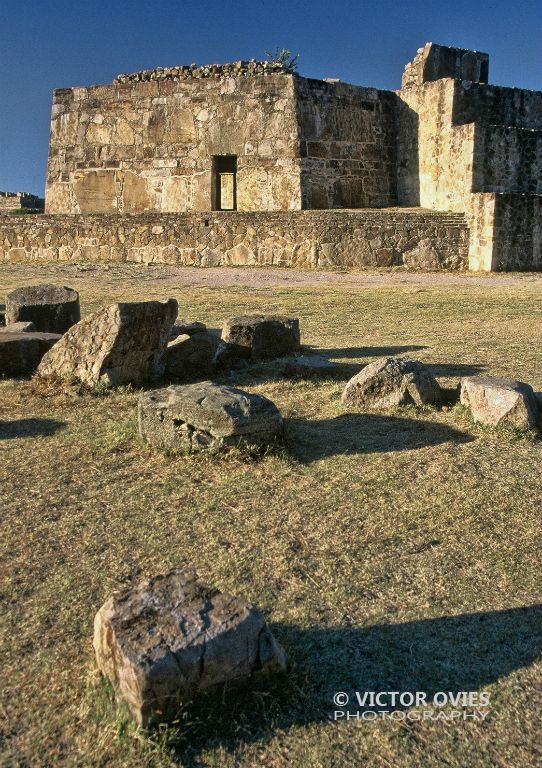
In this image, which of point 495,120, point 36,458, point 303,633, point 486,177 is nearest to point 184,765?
point 303,633

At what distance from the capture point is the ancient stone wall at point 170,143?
58.8 feet

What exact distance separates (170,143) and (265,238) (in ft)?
14.3

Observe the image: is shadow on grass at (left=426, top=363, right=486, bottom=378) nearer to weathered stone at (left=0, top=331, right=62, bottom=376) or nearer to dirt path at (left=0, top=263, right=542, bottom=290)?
weathered stone at (left=0, top=331, right=62, bottom=376)

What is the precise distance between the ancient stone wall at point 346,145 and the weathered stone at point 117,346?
12.4m

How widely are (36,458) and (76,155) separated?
16.3m

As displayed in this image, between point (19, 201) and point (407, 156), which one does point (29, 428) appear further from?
point (19, 201)

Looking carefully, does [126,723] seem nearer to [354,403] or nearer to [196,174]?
[354,403]

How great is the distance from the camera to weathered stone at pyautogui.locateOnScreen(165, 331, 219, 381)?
6504mm

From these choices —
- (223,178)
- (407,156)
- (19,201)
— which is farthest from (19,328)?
(19,201)

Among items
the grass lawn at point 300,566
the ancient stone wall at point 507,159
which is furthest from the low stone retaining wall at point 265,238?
the grass lawn at point 300,566

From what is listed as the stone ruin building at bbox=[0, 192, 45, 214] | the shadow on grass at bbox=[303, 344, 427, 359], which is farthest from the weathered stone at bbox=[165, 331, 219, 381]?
the stone ruin building at bbox=[0, 192, 45, 214]

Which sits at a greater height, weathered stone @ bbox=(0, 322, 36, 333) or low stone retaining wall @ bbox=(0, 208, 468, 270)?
low stone retaining wall @ bbox=(0, 208, 468, 270)

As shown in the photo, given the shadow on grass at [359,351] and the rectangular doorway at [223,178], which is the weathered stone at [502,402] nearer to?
the shadow on grass at [359,351]

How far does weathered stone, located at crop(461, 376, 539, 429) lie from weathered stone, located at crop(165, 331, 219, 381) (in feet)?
7.87
